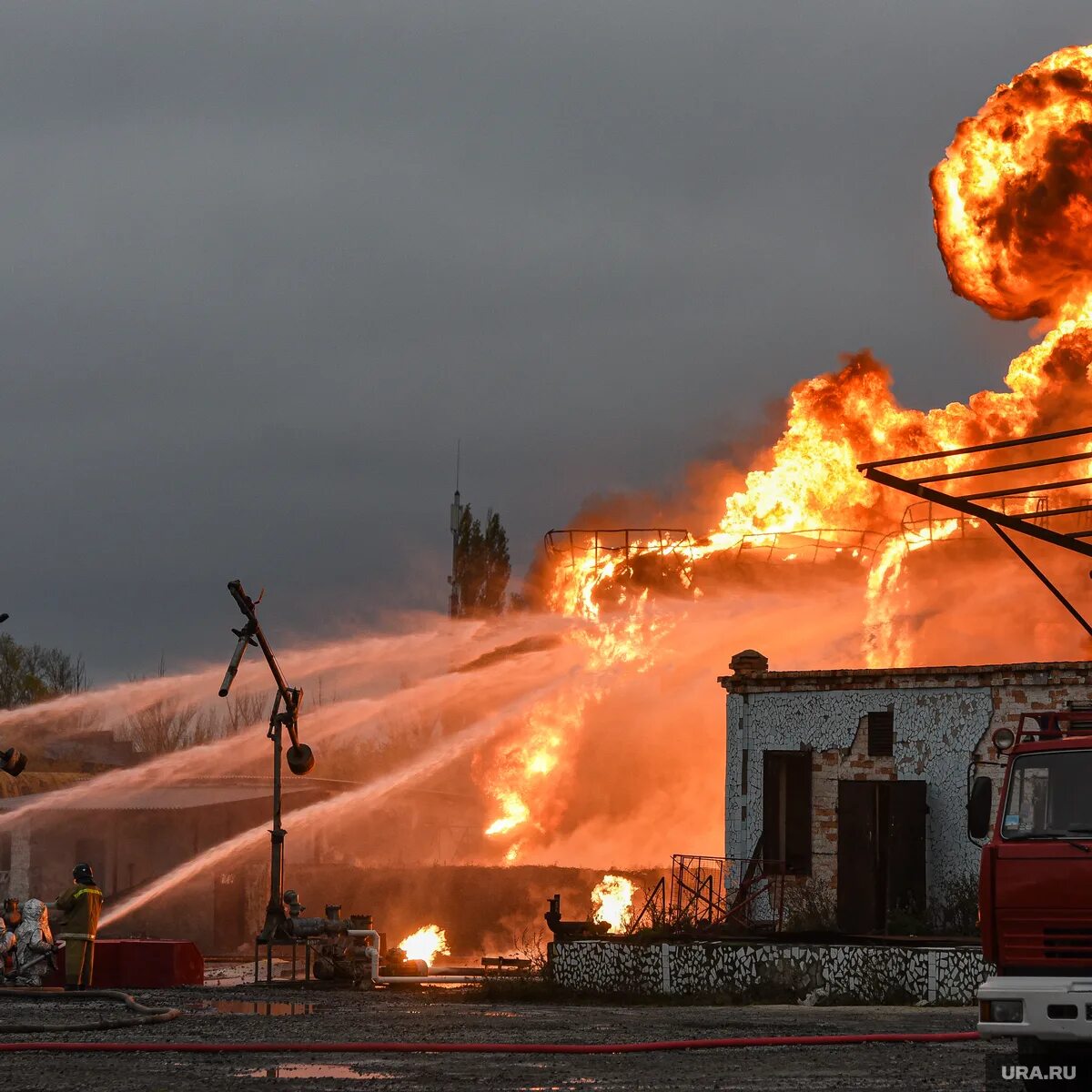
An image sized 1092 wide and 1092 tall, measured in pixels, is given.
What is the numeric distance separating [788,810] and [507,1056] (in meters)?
15.1

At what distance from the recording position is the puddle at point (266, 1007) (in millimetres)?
21656

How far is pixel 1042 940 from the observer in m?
12.3

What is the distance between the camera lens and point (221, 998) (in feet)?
79.6

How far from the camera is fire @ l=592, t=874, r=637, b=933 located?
45406 millimetres

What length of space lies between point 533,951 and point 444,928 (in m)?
4.65

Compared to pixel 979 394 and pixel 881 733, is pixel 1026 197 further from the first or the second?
pixel 881 733

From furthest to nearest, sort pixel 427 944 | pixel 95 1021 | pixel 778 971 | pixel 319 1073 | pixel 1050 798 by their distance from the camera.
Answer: pixel 427 944, pixel 778 971, pixel 95 1021, pixel 319 1073, pixel 1050 798

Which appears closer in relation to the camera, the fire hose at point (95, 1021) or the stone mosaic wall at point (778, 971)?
the fire hose at point (95, 1021)

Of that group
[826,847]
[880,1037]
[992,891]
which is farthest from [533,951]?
[992,891]

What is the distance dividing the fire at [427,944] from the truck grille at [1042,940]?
28.3 m

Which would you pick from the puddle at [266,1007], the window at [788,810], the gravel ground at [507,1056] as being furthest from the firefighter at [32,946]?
the window at [788,810]

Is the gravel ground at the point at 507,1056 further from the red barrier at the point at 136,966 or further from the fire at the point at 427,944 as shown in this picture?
the fire at the point at 427,944

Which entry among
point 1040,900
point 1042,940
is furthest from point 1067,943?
point 1040,900

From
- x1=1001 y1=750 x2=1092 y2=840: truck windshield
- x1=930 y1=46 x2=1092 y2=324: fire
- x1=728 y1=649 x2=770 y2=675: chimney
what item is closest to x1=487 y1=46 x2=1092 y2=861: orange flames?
x1=930 y1=46 x2=1092 y2=324: fire
